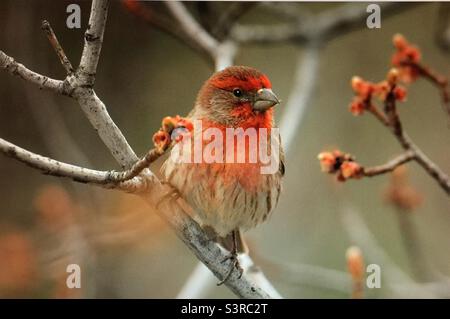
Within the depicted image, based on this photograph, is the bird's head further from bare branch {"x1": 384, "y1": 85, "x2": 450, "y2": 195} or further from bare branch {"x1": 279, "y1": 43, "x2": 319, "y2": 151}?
bare branch {"x1": 279, "y1": 43, "x2": 319, "y2": 151}

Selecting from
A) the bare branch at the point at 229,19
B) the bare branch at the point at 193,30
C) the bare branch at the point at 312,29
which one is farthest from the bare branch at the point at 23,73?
the bare branch at the point at 312,29

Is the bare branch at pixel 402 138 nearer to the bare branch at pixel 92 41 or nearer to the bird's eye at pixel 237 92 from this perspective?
the bird's eye at pixel 237 92

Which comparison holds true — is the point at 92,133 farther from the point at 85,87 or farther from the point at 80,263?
the point at 85,87

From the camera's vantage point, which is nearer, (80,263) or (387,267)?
(80,263)

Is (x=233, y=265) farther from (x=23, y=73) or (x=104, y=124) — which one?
(x=23, y=73)

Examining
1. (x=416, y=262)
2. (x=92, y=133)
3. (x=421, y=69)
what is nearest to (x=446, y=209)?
(x=416, y=262)

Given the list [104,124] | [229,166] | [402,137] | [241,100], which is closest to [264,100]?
[241,100]

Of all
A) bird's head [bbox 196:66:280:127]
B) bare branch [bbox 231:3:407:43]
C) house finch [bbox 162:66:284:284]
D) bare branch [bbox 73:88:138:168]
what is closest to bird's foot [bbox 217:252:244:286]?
house finch [bbox 162:66:284:284]
